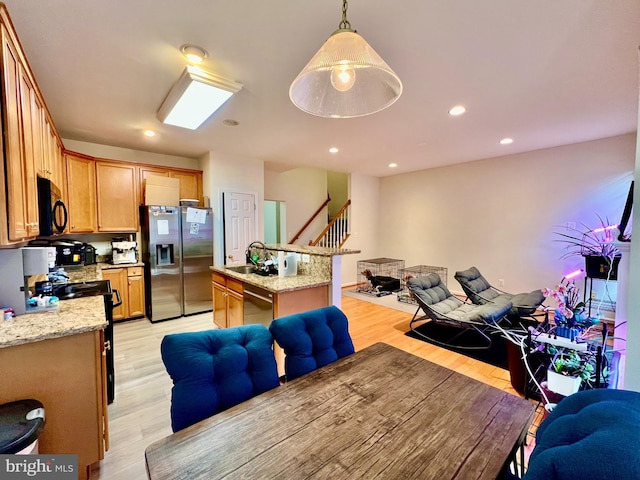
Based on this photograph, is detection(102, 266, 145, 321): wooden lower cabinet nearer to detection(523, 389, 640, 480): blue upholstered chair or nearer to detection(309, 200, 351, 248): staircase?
detection(309, 200, 351, 248): staircase

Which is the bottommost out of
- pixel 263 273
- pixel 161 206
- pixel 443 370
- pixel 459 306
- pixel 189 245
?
pixel 459 306

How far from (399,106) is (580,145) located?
333cm

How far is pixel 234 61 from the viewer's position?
2.01 metres

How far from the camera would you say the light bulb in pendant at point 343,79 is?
1.30 metres

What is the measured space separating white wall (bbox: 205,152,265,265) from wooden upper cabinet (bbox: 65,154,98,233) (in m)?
1.47

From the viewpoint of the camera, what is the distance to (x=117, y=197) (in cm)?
399

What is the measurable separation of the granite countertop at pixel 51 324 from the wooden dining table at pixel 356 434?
3.16 feet

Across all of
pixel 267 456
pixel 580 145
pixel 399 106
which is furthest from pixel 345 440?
pixel 580 145

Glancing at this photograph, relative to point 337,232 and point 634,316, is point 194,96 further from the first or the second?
point 337,232

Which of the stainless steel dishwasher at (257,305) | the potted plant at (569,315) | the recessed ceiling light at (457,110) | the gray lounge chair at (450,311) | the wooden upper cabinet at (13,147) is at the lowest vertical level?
the gray lounge chair at (450,311)

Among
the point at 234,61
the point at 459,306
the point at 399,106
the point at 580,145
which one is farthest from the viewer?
the point at 580,145

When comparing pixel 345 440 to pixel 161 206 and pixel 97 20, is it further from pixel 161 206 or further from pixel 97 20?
pixel 161 206

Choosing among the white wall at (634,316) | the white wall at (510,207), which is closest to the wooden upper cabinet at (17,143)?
the white wall at (634,316)

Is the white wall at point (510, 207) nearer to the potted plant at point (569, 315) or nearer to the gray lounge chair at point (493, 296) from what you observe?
the gray lounge chair at point (493, 296)
